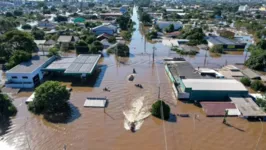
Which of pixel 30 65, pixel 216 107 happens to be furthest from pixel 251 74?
pixel 30 65

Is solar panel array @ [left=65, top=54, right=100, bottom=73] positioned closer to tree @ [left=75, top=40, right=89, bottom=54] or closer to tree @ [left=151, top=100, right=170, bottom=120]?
tree @ [left=75, top=40, right=89, bottom=54]

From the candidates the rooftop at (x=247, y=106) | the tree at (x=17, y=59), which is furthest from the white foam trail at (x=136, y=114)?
the tree at (x=17, y=59)

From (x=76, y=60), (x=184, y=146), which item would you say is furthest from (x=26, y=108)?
(x=184, y=146)

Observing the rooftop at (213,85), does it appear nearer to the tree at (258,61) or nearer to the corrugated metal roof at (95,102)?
the corrugated metal roof at (95,102)

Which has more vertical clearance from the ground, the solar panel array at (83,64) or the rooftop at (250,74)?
the solar panel array at (83,64)

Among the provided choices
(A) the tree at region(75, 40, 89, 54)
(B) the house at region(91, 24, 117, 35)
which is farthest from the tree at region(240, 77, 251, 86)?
(B) the house at region(91, 24, 117, 35)
